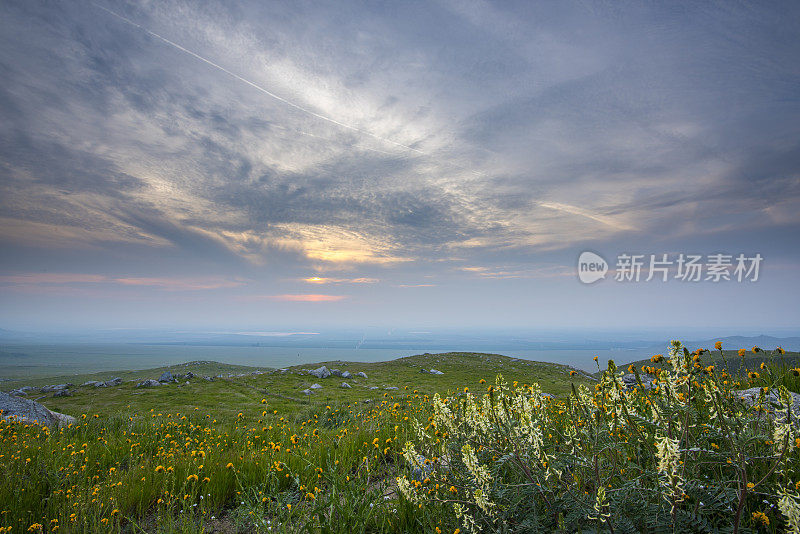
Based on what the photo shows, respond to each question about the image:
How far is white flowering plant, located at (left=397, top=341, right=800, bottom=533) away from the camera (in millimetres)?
2730

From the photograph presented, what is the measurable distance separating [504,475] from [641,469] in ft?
5.86

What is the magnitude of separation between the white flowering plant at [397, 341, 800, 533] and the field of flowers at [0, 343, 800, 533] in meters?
0.02

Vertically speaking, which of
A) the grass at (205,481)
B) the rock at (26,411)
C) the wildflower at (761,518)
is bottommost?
the rock at (26,411)

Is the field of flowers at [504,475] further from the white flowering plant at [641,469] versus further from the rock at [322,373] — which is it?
the rock at [322,373]

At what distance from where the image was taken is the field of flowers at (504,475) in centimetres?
301

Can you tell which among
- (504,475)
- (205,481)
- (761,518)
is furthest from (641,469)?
(205,481)

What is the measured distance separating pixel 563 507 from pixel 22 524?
718 centimetres

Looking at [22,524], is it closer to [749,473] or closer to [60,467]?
[60,467]

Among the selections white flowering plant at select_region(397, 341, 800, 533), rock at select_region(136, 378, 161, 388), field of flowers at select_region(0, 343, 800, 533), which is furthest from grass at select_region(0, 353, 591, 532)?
rock at select_region(136, 378, 161, 388)

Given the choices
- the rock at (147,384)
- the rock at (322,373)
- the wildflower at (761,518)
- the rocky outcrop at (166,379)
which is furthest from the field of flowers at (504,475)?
the rock at (322,373)

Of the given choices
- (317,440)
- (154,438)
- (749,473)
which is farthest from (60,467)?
(749,473)

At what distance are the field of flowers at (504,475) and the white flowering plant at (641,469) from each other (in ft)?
0.08

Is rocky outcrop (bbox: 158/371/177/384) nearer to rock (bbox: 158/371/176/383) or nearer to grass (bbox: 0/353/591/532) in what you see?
rock (bbox: 158/371/176/383)

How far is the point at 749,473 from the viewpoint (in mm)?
3863
